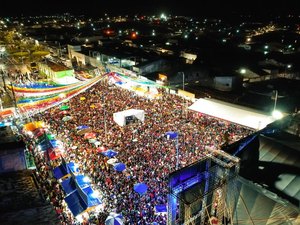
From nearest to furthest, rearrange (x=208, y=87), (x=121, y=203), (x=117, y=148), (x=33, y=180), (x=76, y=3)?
(x=33, y=180) < (x=121, y=203) < (x=117, y=148) < (x=208, y=87) < (x=76, y=3)

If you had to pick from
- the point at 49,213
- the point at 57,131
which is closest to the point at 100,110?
the point at 57,131

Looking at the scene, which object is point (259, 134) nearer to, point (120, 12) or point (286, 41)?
point (286, 41)

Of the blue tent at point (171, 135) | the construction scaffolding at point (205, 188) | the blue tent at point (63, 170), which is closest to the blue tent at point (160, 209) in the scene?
the construction scaffolding at point (205, 188)

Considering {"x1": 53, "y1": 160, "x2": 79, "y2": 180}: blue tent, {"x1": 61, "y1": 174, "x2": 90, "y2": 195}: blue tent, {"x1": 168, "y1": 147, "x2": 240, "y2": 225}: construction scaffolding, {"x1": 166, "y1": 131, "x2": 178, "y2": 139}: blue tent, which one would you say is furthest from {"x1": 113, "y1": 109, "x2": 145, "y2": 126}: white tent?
{"x1": 168, "y1": 147, "x2": 240, "y2": 225}: construction scaffolding

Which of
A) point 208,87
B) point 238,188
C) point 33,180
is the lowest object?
point 208,87

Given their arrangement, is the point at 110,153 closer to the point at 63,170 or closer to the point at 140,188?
the point at 63,170

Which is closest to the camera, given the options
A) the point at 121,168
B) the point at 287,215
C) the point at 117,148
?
the point at 287,215

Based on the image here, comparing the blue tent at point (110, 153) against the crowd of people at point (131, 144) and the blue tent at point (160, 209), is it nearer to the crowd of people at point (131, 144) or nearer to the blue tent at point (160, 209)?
the crowd of people at point (131, 144)
